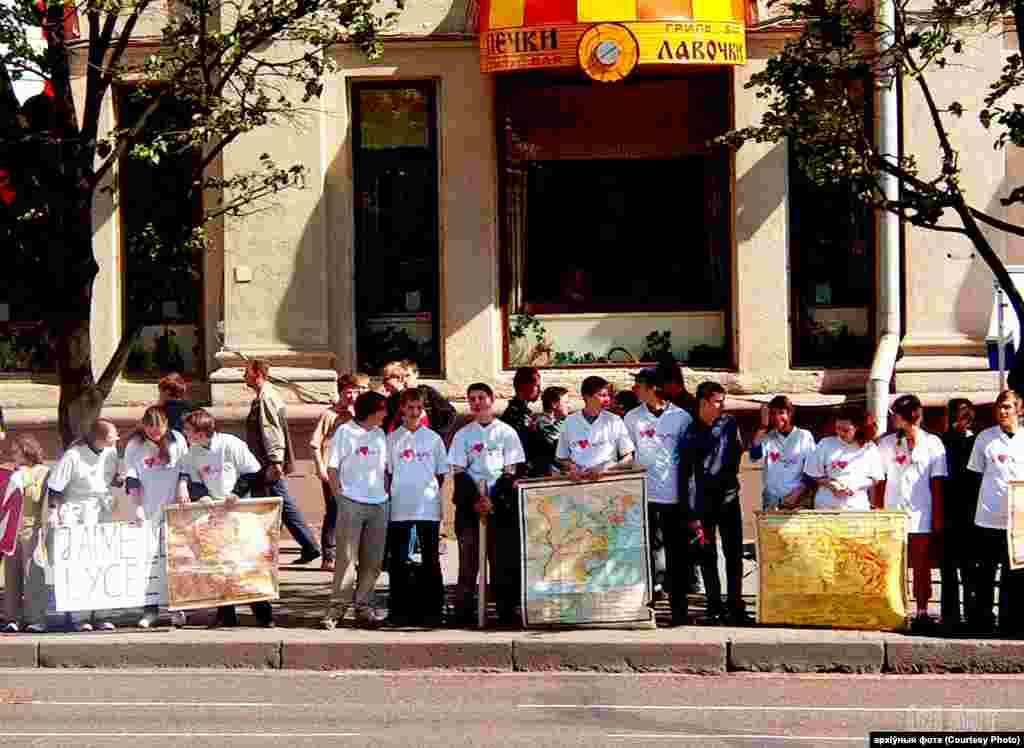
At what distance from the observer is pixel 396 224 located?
20.0 meters

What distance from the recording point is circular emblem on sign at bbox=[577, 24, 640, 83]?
18.1 meters

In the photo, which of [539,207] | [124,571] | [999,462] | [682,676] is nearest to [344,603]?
[124,571]

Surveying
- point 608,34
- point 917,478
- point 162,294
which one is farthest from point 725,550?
point 162,294

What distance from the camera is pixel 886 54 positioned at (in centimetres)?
1492

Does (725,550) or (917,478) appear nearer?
(917,478)

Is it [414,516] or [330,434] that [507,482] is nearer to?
[414,516]

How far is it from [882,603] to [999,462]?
1.30 m

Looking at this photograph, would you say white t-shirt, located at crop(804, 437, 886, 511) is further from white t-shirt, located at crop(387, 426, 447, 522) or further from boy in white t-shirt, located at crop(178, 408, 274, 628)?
boy in white t-shirt, located at crop(178, 408, 274, 628)

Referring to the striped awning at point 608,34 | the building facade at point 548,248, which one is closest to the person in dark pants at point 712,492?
the striped awning at point 608,34

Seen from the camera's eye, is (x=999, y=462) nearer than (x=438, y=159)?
Yes

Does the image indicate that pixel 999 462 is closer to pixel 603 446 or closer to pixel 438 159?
pixel 603 446

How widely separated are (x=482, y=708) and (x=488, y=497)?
3171mm

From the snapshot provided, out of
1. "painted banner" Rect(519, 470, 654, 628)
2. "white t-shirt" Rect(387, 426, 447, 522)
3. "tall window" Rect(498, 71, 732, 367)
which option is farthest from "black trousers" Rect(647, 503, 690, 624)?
"tall window" Rect(498, 71, 732, 367)

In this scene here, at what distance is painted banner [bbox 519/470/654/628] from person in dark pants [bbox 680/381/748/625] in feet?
1.45
